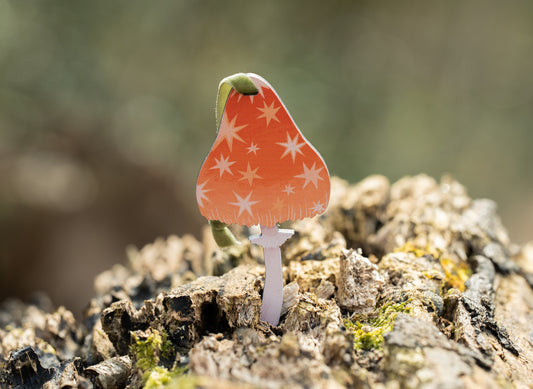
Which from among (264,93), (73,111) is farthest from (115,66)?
(264,93)

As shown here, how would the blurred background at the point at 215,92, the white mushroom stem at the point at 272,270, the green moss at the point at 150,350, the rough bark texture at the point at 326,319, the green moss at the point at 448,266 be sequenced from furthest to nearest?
the blurred background at the point at 215,92
the green moss at the point at 448,266
the white mushroom stem at the point at 272,270
the green moss at the point at 150,350
the rough bark texture at the point at 326,319

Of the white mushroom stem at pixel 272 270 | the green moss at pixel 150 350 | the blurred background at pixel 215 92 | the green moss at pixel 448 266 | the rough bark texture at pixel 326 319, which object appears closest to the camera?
the rough bark texture at pixel 326 319

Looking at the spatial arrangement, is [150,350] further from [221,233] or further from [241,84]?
[241,84]

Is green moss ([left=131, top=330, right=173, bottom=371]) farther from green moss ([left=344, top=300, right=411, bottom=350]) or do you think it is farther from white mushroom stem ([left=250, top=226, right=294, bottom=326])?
green moss ([left=344, top=300, right=411, bottom=350])

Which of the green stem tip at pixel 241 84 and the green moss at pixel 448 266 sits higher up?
the green stem tip at pixel 241 84

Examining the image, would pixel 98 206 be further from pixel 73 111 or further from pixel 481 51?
pixel 481 51

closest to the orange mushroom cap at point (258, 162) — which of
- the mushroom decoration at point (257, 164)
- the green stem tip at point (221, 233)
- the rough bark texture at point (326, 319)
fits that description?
the mushroom decoration at point (257, 164)

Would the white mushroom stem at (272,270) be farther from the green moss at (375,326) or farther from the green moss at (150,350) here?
the green moss at (150,350)

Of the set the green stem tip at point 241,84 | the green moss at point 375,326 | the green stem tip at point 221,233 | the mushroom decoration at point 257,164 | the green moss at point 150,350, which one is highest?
the green stem tip at point 241,84

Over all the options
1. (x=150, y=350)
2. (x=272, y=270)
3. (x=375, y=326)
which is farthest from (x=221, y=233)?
(x=375, y=326)
